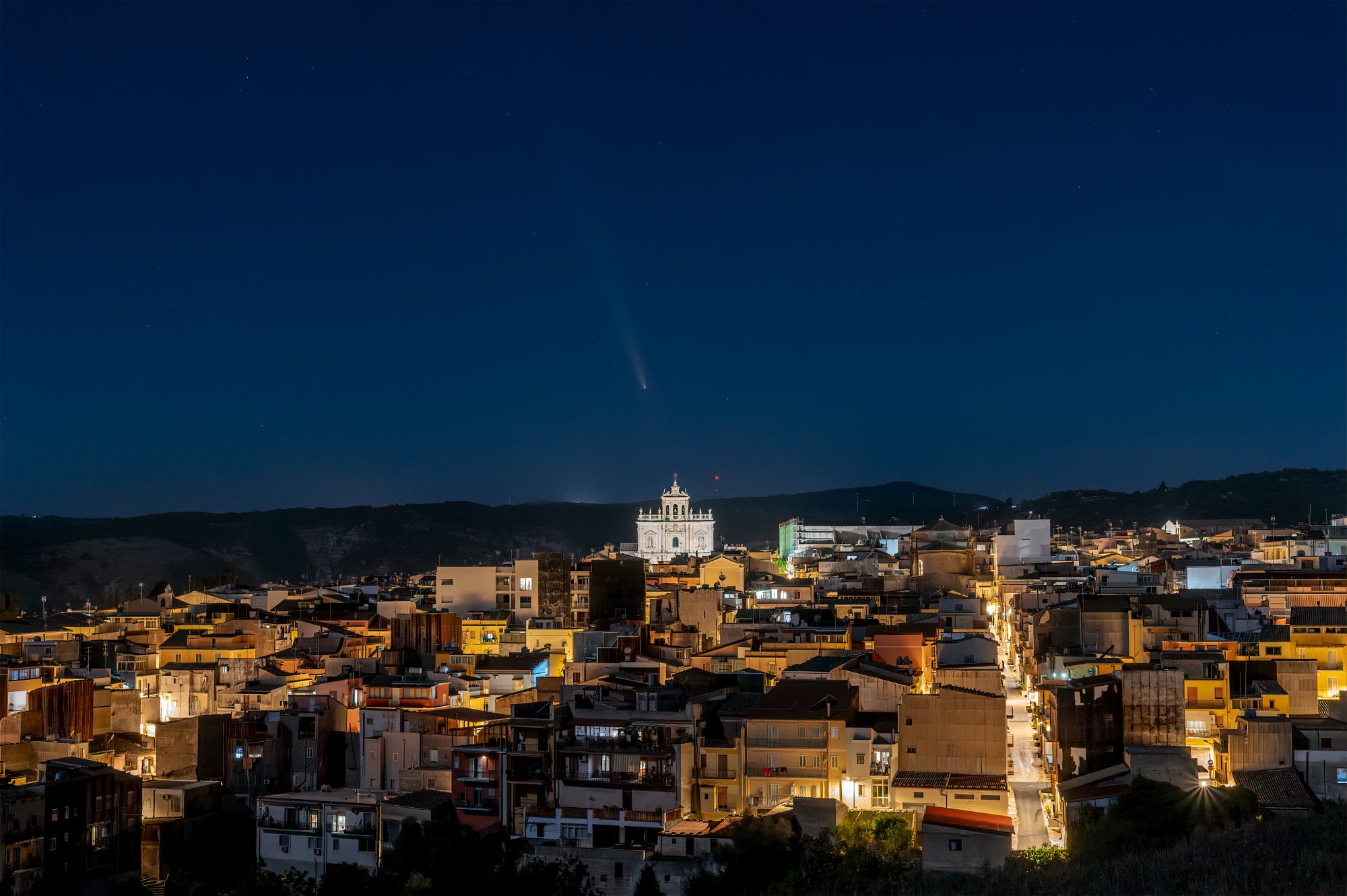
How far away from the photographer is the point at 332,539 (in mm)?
119688

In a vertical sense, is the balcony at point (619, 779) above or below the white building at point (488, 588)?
below

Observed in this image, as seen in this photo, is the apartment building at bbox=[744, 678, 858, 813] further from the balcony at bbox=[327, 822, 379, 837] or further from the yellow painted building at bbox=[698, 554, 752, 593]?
the yellow painted building at bbox=[698, 554, 752, 593]

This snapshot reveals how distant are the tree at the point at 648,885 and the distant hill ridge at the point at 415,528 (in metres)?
54.2

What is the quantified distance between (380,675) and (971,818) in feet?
40.9

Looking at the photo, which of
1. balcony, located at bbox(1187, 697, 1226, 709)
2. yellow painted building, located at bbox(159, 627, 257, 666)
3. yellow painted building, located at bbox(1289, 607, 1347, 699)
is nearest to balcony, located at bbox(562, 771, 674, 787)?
balcony, located at bbox(1187, 697, 1226, 709)

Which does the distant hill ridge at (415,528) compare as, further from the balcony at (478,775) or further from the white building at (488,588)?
the balcony at (478,775)

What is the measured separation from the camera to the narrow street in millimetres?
18703

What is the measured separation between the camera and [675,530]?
220ft

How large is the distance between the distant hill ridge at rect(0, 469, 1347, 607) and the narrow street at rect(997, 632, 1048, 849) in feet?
168

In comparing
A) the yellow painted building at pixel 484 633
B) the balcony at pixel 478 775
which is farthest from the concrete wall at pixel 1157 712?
the yellow painted building at pixel 484 633

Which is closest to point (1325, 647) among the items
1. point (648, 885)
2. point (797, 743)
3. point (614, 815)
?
point (797, 743)

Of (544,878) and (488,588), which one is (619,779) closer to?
(544,878)

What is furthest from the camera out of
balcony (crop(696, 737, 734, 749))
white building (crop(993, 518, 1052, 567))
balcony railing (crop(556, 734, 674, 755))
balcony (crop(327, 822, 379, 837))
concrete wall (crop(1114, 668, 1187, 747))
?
white building (crop(993, 518, 1052, 567))

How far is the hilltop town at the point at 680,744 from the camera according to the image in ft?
60.2
